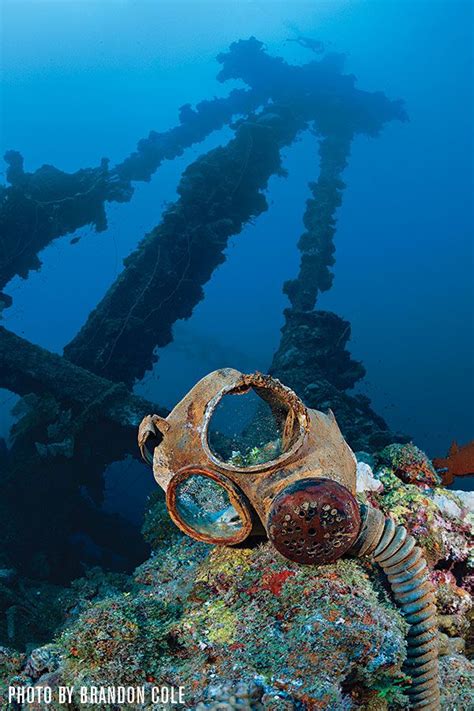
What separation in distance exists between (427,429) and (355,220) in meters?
69.0

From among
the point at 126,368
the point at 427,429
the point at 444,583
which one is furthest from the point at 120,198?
the point at 427,429

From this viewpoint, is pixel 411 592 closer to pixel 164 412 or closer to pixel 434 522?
pixel 434 522

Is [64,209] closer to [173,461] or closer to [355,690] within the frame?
[173,461]

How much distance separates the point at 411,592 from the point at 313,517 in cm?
105

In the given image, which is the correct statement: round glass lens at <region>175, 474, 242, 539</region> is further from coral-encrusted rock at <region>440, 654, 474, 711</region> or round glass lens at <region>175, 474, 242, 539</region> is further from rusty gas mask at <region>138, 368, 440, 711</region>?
coral-encrusted rock at <region>440, 654, 474, 711</region>

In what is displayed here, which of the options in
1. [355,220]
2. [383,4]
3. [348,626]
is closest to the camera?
[348,626]

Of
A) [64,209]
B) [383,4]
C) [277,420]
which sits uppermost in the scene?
[383,4]

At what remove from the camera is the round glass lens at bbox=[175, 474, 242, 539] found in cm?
301

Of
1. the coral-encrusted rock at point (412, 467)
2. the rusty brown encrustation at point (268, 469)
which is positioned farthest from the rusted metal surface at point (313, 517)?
the coral-encrusted rock at point (412, 467)

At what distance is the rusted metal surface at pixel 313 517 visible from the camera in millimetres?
2467

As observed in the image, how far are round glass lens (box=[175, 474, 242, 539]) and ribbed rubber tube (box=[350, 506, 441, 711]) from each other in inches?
35.3

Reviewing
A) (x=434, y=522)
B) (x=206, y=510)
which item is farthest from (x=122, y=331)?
(x=434, y=522)

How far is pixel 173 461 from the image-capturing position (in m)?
2.90

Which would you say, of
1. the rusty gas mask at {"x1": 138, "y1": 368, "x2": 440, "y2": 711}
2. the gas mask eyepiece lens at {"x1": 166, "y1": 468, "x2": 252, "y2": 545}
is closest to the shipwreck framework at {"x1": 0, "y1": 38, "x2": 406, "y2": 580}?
the gas mask eyepiece lens at {"x1": 166, "y1": 468, "x2": 252, "y2": 545}
